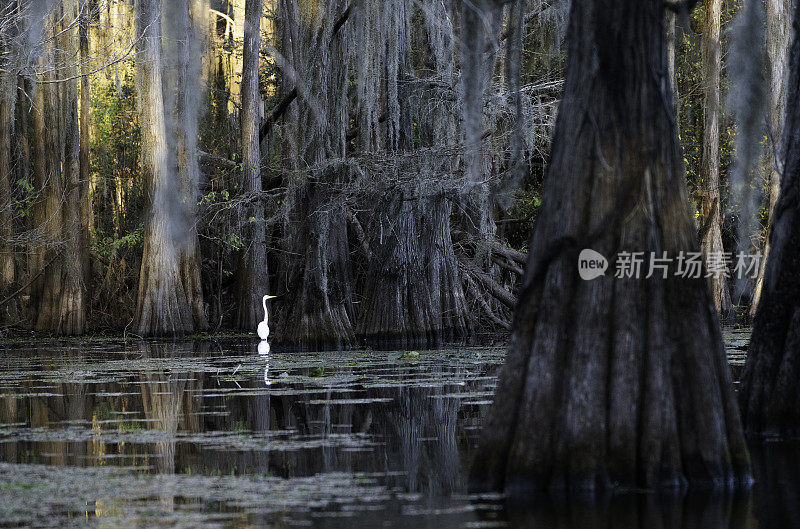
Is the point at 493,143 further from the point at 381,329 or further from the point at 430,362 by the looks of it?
the point at 430,362

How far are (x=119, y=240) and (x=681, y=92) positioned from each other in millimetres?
11716

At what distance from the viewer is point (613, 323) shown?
427 centimetres

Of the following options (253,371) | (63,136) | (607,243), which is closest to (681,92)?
(63,136)

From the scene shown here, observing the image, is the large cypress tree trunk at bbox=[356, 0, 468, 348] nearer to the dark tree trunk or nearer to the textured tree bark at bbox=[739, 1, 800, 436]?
the dark tree trunk

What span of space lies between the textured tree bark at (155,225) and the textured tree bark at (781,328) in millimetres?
13012

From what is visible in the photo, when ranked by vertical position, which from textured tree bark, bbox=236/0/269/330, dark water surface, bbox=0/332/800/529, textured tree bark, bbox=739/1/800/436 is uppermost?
textured tree bark, bbox=236/0/269/330

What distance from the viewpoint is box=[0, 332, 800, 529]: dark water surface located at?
3.73 meters

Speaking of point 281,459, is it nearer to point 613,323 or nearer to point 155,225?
point 613,323

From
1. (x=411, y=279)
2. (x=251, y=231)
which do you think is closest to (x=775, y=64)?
(x=411, y=279)

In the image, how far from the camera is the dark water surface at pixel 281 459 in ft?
12.2

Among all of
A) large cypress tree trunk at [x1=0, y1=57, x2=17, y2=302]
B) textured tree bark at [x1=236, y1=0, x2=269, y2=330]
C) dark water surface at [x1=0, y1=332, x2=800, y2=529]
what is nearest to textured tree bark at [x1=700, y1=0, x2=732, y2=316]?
textured tree bark at [x1=236, y1=0, x2=269, y2=330]

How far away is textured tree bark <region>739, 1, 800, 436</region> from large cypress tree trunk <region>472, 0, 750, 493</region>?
1319mm

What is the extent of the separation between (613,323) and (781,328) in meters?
1.71

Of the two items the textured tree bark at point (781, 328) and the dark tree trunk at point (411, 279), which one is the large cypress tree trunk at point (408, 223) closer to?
the dark tree trunk at point (411, 279)
